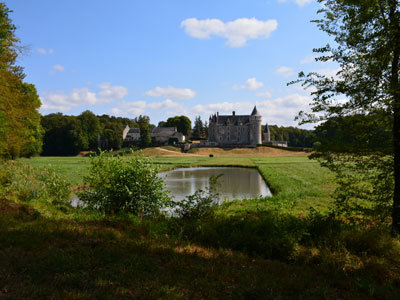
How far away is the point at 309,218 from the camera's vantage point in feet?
23.3

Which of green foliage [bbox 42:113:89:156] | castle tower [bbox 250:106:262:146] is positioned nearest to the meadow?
green foliage [bbox 42:113:89:156]

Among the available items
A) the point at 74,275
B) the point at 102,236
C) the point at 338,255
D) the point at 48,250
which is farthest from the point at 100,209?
the point at 338,255

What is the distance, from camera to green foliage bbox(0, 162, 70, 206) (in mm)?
10617

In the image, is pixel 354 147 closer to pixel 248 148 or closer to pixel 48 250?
pixel 48 250

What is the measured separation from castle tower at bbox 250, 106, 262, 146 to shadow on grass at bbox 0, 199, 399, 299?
79312 millimetres

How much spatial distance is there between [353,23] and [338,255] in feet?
18.0

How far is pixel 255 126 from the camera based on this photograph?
8400cm

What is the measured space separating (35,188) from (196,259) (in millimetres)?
10123

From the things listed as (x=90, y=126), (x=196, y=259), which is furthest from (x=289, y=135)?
(x=196, y=259)

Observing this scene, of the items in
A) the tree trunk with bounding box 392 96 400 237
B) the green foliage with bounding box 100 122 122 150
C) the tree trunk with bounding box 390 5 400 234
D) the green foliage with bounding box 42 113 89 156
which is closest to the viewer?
the tree trunk with bounding box 390 5 400 234

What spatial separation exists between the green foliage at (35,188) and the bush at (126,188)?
2.43 meters

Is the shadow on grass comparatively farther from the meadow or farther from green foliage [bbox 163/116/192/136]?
green foliage [bbox 163/116/192/136]

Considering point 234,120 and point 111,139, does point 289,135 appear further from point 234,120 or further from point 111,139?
point 111,139

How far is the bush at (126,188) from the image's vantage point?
905cm
